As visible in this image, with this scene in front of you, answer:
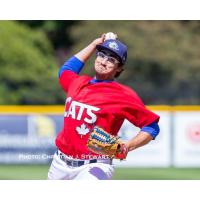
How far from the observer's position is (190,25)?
12664mm

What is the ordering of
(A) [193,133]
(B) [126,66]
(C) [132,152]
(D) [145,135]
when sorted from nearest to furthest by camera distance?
1. (D) [145,135]
2. (C) [132,152]
3. (A) [193,133]
4. (B) [126,66]

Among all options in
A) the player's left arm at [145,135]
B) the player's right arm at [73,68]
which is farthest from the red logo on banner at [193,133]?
the player's left arm at [145,135]

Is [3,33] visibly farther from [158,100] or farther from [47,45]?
[158,100]

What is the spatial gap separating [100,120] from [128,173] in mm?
3236

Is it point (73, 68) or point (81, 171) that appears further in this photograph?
point (73, 68)

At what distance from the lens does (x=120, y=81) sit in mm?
9609

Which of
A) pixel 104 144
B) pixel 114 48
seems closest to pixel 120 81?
pixel 114 48

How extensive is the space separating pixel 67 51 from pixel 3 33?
1431 mm

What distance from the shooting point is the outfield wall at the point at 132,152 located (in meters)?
8.14

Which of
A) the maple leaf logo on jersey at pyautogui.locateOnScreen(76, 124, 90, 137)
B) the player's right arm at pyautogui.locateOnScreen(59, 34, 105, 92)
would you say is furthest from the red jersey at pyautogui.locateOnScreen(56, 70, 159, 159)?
the player's right arm at pyautogui.locateOnScreen(59, 34, 105, 92)

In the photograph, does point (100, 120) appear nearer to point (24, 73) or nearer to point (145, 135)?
point (145, 135)

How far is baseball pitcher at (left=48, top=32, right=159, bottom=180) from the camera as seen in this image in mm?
5062

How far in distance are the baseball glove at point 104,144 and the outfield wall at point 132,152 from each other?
2646mm

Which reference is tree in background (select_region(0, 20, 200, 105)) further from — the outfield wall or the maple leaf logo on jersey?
the maple leaf logo on jersey
